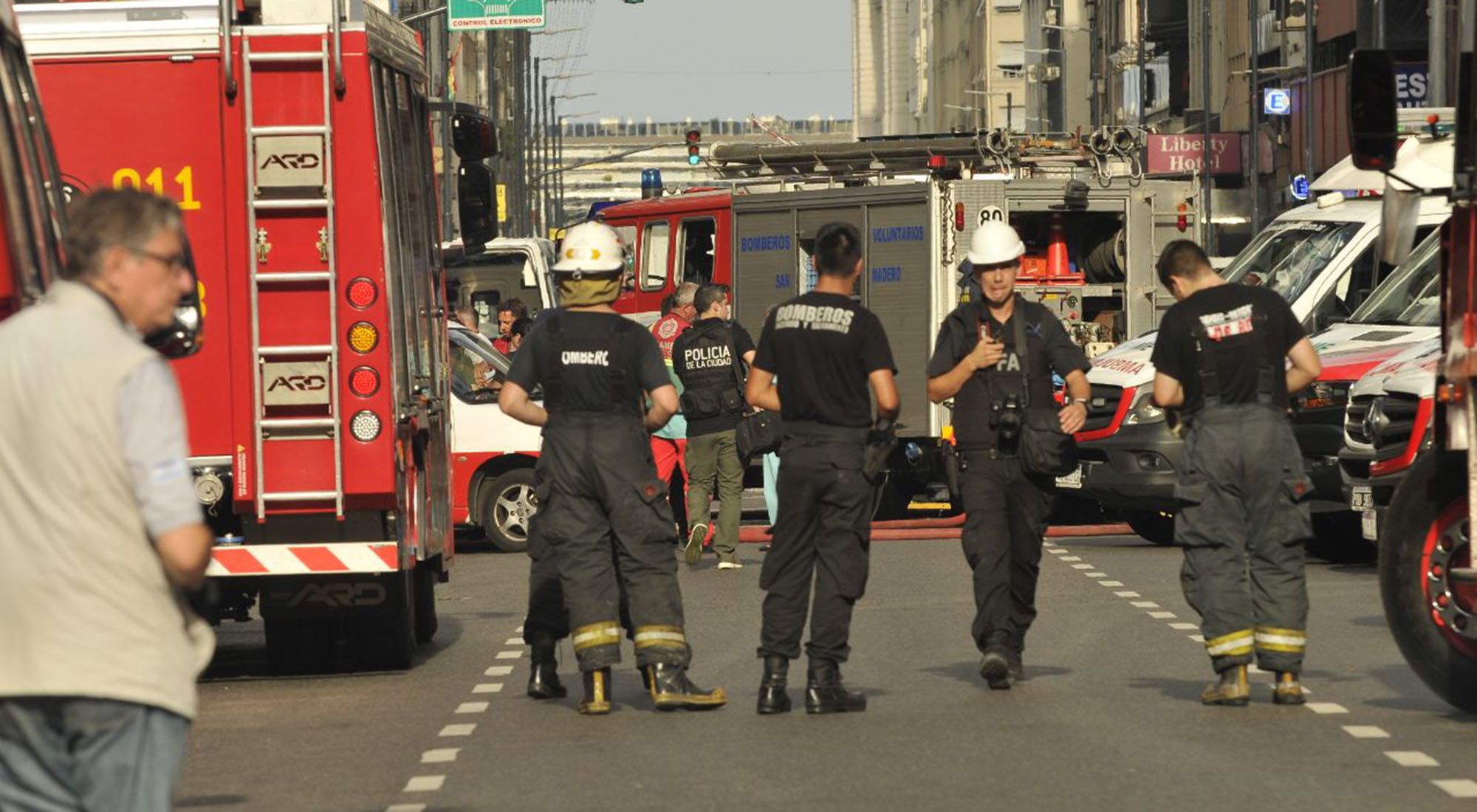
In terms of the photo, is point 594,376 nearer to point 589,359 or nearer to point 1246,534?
point 589,359

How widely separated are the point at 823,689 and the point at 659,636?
67 cm

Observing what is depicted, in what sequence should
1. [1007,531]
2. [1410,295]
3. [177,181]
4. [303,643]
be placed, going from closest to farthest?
[1007,531], [177,181], [303,643], [1410,295]

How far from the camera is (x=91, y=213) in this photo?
5457mm

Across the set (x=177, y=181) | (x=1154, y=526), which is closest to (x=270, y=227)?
(x=177, y=181)

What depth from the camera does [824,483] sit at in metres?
11.0

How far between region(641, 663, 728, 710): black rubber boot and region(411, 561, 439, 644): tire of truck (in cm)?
286

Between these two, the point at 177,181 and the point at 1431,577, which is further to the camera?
the point at 177,181

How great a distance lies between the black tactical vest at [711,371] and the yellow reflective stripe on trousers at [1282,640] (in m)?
7.78

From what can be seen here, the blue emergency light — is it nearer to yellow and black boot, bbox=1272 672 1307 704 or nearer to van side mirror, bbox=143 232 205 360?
yellow and black boot, bbox=1272 672 1307 704

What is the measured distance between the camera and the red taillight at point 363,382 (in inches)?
472

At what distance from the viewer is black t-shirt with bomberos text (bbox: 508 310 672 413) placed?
11078mm

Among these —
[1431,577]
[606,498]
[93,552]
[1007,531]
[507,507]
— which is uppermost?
[93,552]

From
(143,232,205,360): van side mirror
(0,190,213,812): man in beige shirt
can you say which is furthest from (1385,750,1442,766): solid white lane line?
(0,190,213,812): man in beige shirt

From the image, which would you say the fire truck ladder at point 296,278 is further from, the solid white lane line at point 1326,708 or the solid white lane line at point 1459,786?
the solid white lane line at point 1459,786
